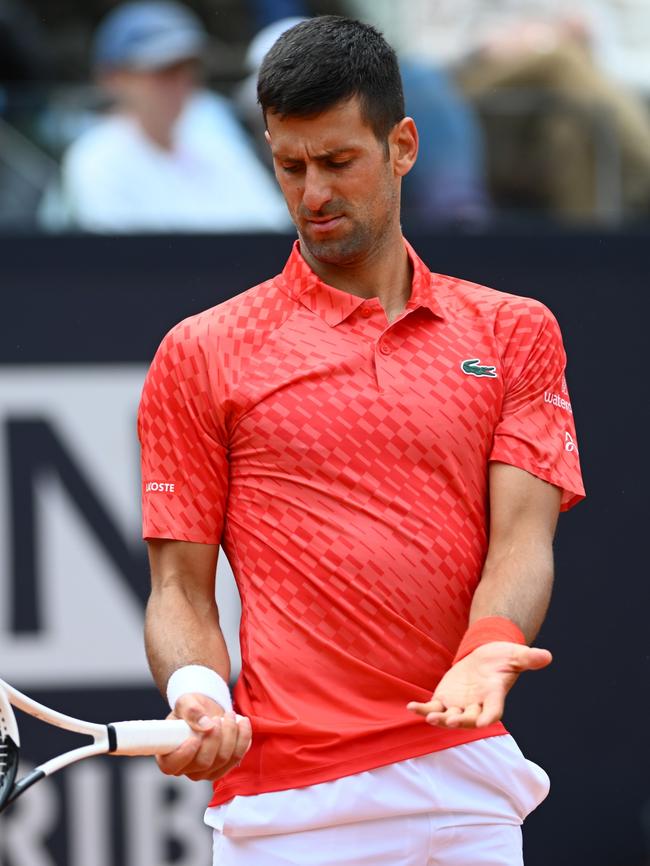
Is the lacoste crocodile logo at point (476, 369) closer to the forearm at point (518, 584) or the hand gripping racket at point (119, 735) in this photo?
the forearm at point (518, 584)

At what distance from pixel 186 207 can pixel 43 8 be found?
2.69 metres

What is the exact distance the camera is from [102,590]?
216 inches

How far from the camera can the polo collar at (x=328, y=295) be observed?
316 centimetres

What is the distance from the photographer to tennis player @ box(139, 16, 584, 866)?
304cm

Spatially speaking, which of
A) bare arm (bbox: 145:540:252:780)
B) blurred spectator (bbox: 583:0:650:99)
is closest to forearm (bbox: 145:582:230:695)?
bare arm (bbox: 145:540:252:780)

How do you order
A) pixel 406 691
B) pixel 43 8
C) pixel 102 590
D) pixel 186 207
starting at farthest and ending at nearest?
1. pixel 43 8
2. pixel 186 207
3. pixel 102 590
4. pixel 406 691

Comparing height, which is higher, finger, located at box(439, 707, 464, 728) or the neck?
the neck

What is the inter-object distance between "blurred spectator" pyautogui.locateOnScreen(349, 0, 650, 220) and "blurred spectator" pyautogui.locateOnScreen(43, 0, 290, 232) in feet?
3.03

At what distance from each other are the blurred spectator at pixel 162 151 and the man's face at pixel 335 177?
11.0 ft

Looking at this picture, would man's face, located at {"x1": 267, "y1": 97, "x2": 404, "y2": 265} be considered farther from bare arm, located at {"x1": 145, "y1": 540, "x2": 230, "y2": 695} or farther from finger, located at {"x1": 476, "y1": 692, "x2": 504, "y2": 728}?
finger, located at {"x1": 476, "y1": 692, "x2": 504, "y2": 728}

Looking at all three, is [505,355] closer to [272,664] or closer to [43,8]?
[272,664]

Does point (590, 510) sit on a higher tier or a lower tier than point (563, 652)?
higher

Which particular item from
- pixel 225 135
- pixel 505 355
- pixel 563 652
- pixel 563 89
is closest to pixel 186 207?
pixel 225 135

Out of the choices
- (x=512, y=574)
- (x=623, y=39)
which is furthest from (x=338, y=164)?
(x=623, y=39)
